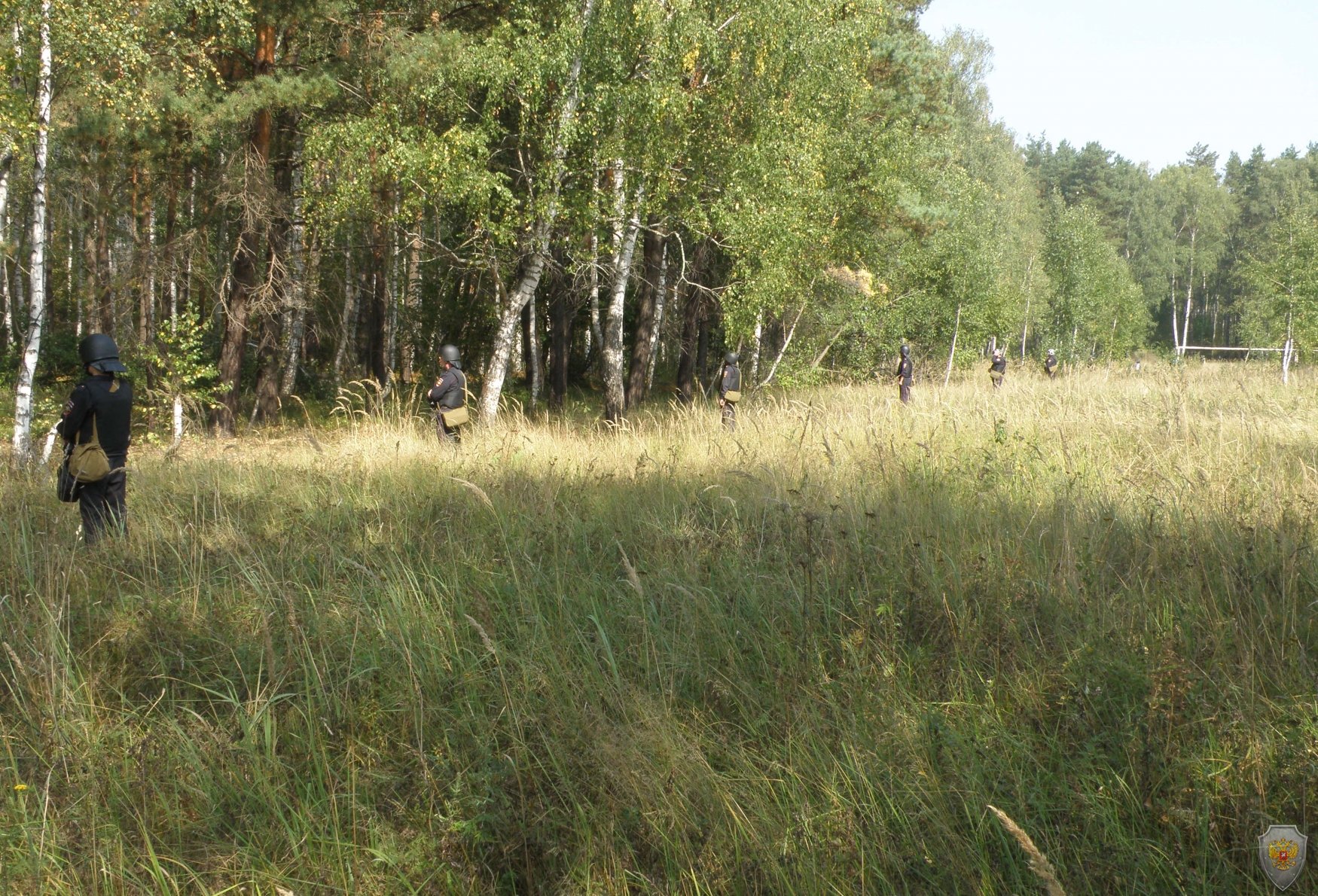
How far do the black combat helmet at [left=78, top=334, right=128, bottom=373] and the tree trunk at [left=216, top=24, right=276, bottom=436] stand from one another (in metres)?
9.27

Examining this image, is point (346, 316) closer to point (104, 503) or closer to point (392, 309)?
point (392, 309)

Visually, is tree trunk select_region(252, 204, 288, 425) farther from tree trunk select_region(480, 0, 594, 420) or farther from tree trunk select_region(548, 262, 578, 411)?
tree trunk select_region(548, 262, 578, 411)

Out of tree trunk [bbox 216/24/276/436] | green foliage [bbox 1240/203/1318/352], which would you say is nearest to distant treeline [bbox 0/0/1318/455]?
tree trunk [bbox 216/24/276/436]

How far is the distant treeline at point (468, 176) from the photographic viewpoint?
42.0ft

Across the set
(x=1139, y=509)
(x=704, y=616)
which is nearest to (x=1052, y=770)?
(x=704, y=616)

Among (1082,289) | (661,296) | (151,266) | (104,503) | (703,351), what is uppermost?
(1082,289)

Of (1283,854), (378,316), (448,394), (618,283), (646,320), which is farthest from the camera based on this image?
(378,316)

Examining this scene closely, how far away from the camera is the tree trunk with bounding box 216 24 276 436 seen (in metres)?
14.4

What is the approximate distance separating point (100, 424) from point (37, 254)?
846cm

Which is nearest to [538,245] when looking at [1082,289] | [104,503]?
[104,503]

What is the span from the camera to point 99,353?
5977 mm

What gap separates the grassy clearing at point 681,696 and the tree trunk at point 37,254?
8256 mm

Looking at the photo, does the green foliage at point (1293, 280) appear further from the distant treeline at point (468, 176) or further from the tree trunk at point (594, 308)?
the tree trunk at point (594, 308)

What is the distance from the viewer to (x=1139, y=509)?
4.80 metres
